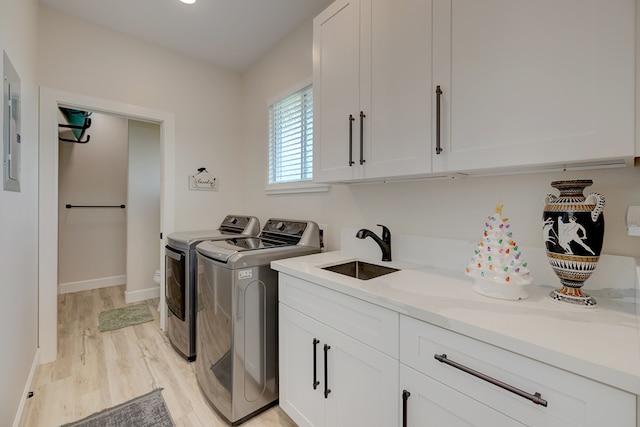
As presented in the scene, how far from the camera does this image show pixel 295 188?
7.59 feet

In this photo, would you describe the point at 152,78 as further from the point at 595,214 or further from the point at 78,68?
the point at 595,214

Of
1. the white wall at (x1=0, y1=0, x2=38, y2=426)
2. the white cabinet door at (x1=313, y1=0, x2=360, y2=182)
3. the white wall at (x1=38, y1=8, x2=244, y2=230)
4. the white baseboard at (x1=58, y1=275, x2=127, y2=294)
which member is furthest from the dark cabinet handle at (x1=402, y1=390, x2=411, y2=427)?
the white baseboard at (x1=58, y1=275, x2=127, y2=294)

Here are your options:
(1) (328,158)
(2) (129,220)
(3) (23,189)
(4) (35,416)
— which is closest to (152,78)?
(3) (23,189)

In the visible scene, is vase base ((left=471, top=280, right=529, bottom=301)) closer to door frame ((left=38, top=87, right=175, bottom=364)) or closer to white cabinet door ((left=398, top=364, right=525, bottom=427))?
white cabinet door ((left=398, top=364, right=525, bottom=427))

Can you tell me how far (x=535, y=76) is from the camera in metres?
0.89

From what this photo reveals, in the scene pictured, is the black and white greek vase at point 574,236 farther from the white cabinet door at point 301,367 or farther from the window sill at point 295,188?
the window sill at point 295,188

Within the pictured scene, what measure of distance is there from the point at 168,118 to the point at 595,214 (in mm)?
3024

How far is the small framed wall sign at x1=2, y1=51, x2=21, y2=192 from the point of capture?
1.23 meters

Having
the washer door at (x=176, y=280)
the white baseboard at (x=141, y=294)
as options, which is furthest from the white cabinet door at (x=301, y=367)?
the white baseboard at (x=141, y=294)

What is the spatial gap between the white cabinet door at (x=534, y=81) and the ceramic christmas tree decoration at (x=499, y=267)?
248 mm

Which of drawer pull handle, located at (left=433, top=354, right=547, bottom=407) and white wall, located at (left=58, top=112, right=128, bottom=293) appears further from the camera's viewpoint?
white wall, located at (left=58, top=112, right=128, bottom=293)

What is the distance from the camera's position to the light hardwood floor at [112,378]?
1.60 m

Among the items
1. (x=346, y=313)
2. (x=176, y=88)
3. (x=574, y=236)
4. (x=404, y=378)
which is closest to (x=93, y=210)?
(x=176, y=88)

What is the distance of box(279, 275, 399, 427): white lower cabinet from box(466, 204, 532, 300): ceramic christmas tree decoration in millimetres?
347
